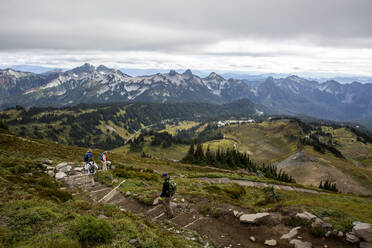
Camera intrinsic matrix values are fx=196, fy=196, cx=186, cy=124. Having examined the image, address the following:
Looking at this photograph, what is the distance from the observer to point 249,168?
3661 inches

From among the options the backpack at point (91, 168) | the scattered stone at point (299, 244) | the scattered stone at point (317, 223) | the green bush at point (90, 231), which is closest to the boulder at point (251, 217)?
the scattered stone at point (299, 244)

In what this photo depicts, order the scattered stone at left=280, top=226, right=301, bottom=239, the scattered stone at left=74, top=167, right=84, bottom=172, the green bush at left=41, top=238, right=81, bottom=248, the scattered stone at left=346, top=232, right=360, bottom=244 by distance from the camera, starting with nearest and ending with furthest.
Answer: the green bush at left=41, top=238, right=81, bottom=248, the scattered stone at left=346, top=232, right=360, bottom=244, the scattered stone at left=280, top=226, right=301, bottom=239, the scattered stone at left=74, top=167, right=84, bottom=172

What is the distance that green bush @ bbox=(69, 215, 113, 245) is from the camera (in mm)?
9945

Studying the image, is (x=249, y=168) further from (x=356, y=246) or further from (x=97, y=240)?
(x=97, y=240)

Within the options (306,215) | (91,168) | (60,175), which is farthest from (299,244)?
(60,175)

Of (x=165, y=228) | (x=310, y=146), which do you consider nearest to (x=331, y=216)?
(x=165, y=228)

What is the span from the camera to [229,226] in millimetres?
16172

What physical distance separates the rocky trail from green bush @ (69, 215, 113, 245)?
6.01m

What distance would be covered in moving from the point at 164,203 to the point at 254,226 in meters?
7.65

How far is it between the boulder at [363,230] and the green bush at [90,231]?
16056mm

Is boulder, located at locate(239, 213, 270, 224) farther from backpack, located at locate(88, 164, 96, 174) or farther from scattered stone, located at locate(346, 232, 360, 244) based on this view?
backpack, located at locate(88, 164, 96, 174)

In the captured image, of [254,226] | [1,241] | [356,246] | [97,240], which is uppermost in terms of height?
[1,241]

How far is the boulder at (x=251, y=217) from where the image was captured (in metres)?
Result: 16.0

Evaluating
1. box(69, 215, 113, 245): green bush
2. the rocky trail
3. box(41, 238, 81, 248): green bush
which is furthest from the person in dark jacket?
box(41, 238, 81, 248): green bush
